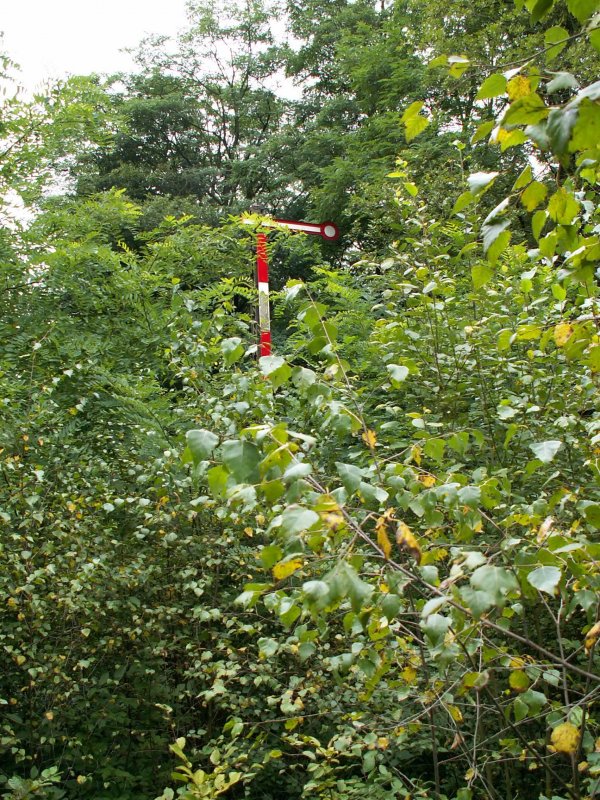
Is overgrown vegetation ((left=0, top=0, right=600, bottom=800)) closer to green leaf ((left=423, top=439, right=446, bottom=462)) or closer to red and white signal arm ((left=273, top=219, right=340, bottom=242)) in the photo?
green leaf ((left=423, top=439, right=446, bottom=462))

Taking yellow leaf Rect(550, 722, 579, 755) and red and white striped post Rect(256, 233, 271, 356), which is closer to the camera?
yellow leaf Rect(550, 722, 579, 755)

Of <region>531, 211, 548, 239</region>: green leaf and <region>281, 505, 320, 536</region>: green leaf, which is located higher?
<region>531, 211, 548, 239</region>: green leaf

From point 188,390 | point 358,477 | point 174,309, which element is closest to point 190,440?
point 358,477

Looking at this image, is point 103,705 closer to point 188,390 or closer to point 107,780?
point 107,780

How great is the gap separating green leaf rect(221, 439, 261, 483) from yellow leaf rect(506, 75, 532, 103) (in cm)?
67

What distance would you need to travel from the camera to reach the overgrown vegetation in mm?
1354

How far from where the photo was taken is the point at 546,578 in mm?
1175

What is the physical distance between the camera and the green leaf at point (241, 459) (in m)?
1.17

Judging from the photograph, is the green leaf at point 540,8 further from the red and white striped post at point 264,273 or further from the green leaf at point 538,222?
the red and white striped post at point 264,273

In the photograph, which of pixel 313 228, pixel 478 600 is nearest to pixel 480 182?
pixel 478 600

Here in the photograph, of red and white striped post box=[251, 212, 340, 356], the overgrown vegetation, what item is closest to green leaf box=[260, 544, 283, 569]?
the overgrown vegetation

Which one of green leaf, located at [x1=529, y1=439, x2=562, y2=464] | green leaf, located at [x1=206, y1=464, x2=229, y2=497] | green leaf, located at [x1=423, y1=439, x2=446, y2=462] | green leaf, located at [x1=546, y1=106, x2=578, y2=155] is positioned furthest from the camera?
green leaf, located at [x1=423, y1=439, x2=446, y2=462]

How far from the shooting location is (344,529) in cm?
144

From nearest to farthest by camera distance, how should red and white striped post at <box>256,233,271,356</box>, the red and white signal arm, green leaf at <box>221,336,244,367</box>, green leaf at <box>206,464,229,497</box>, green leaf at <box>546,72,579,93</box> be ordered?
green leaf at <box>546,72,579,93</box> < green leaf at <box>206,464,229,497</box> < green leaf at <box>221,336,244,367</box> < red and white striped post at <box>256,233,271,356</box> < the red and white signal arm
